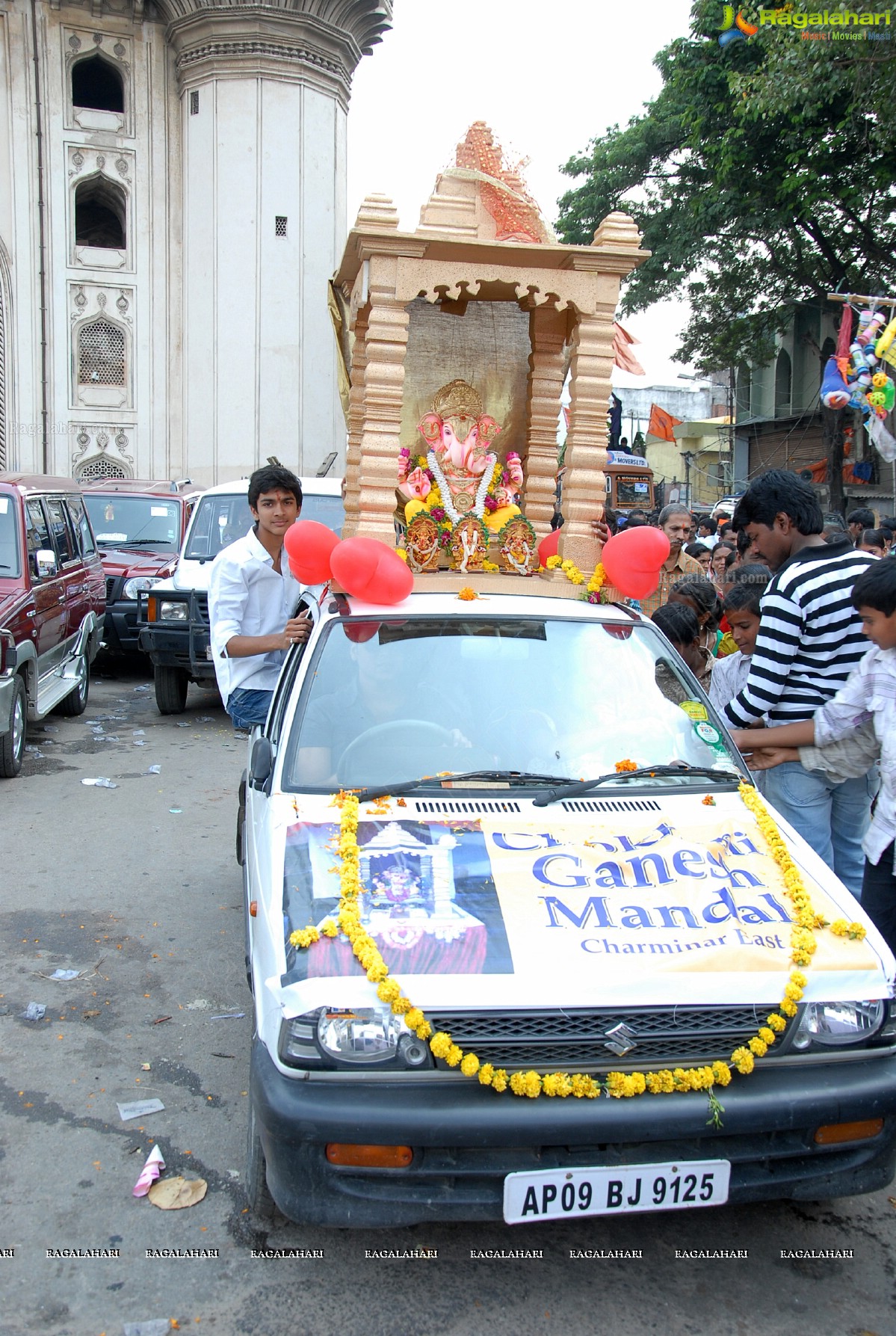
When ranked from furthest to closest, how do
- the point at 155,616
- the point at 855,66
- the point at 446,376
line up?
the point at 855,66
the point at 155,616
the point at 446,376

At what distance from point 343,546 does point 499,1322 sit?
8.02 ft

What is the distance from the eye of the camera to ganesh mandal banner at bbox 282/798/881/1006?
2543 millimetres

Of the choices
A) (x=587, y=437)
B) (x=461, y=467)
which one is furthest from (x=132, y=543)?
(x=587, y=437)

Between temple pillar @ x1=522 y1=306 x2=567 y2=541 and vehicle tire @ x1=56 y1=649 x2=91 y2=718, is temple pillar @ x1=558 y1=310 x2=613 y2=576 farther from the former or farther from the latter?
vehicle tire @ x1=56 y1=649 x2=91 y2=718

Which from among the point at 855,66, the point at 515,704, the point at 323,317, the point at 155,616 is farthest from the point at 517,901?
the point at 323,317

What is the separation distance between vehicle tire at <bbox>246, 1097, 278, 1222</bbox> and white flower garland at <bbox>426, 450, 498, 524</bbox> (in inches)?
126

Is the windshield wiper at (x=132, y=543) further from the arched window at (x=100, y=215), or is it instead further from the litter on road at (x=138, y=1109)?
the arched window at (x=100, y=215)

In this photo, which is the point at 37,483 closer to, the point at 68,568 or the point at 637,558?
the point at 68,568

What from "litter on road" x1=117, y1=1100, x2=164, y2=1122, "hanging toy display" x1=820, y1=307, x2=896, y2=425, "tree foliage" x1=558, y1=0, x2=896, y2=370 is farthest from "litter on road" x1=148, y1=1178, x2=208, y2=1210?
"tree foliage" x1=558, y1=0, x2=896, y2=370

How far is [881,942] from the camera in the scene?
111 inches

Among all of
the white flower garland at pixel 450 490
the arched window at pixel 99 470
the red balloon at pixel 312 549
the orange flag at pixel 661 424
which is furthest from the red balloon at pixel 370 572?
the orange flag at pixel 661 424

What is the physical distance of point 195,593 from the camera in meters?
9.60

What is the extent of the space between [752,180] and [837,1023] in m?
20.5

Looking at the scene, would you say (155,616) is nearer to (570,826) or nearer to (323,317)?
(570,826)
